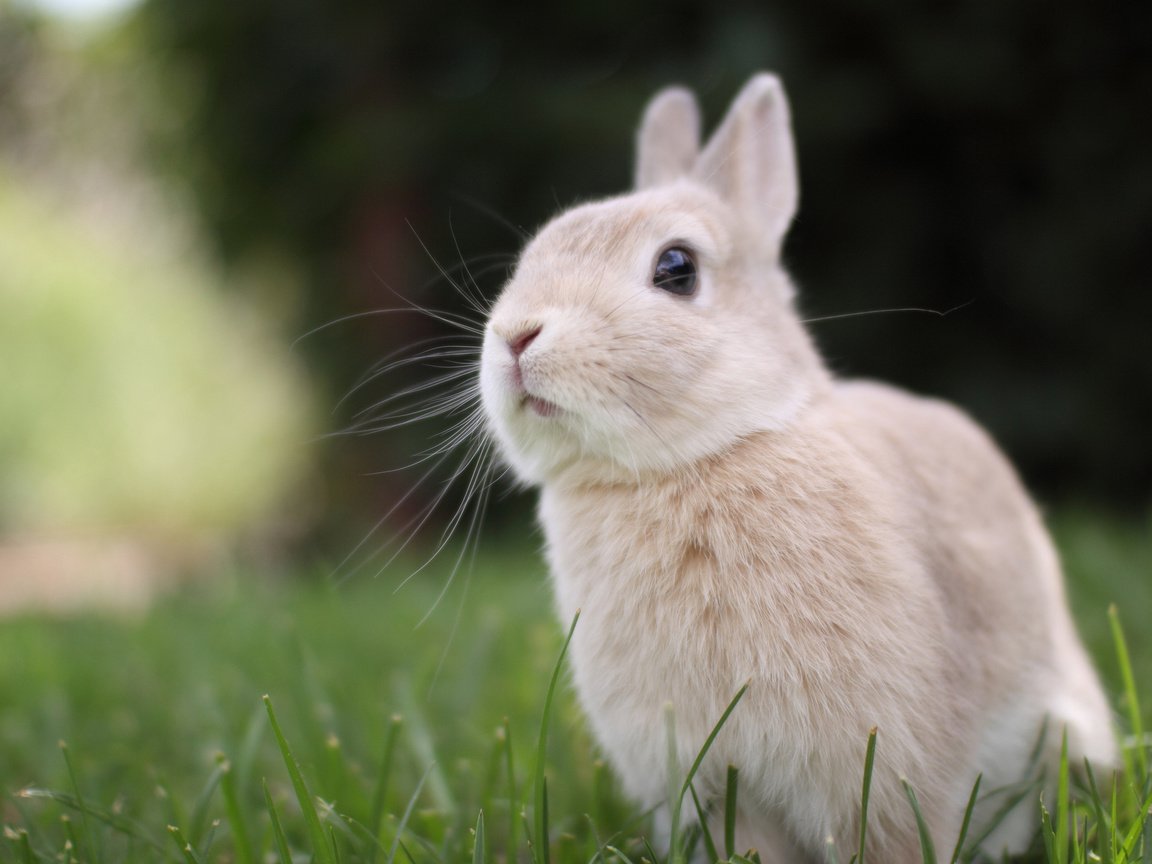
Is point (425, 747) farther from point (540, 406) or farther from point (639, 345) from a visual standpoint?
point (639, 345)

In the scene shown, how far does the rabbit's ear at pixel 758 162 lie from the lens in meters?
1.99

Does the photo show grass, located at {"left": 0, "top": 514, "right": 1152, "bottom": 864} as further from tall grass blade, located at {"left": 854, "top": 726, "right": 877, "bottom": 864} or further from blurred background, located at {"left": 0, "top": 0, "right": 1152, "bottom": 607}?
blurred background, located at {"left": 0, "top": 0, "right": 1152, "bottom": 607}

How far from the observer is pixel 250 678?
2.71m

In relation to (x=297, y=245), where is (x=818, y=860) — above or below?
below

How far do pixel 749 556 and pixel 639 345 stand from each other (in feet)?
1.15

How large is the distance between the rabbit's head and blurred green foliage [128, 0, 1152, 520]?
9.95 ft

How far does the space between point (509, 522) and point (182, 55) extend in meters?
3.27

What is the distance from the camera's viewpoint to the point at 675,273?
5.60ft

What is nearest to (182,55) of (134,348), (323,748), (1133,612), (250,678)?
(134,348)

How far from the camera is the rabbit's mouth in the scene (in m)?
1.54

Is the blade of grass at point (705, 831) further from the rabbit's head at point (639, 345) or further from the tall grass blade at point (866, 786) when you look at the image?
the rabbit's head at point (639, 345)

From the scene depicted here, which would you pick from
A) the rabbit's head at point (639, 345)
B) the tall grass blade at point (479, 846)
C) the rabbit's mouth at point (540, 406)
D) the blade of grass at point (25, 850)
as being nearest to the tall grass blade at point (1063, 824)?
the rabbit's head at point (639, 345)

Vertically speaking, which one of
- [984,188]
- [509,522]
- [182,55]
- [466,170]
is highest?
[182,55]

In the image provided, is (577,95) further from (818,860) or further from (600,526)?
(818,860)
